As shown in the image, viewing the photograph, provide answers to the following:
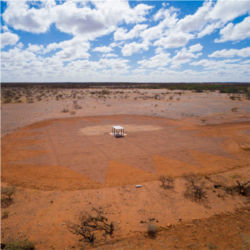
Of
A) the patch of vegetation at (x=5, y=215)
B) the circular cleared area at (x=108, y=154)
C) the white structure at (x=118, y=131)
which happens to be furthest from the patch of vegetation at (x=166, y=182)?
the white structure at (x=118, y=131)

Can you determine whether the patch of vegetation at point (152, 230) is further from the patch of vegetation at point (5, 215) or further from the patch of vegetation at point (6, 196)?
the patch of vegetation at point (6, 196)

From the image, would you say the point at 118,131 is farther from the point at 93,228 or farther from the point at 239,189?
the point at 93,228

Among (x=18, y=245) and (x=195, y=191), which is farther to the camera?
(x=195, y=191)

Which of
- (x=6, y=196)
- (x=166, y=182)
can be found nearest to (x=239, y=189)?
(x=166, y=182)

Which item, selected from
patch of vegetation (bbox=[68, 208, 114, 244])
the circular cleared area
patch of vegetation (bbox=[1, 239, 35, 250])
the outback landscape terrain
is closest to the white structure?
the circular cleared area

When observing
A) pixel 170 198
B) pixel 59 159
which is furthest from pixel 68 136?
pixel 170 198

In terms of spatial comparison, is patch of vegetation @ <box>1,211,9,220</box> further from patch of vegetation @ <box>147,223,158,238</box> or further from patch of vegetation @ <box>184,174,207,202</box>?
patch of vegetation @ <box>184,174,207,202</box>

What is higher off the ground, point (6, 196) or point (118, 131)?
point (118, 131)

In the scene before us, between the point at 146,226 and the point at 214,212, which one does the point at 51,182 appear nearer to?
the point at 146,226
